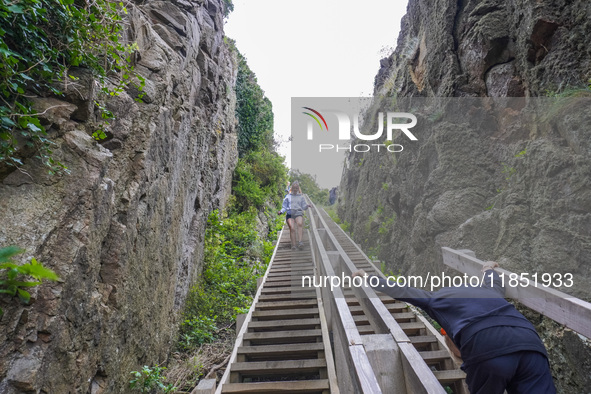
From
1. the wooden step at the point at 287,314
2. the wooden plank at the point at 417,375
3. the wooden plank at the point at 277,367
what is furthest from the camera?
the wooden step at the point at 287,314

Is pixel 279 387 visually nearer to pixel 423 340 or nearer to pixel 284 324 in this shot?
pixel 284 324

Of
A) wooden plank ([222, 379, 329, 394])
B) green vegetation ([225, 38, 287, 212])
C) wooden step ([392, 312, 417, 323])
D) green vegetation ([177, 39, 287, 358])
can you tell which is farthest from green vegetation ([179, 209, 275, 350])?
wooden step ([392, 312, 417, 323])

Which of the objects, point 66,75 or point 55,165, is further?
point 66,75

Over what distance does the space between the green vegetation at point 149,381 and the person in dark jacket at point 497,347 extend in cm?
345

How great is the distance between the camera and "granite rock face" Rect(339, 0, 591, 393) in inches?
147

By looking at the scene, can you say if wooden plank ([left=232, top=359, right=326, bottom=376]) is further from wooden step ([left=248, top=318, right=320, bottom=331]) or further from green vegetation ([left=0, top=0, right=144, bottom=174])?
green vegetation ([left=0, top=0, right=144, bottom=174])

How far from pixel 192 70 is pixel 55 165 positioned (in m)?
4.74

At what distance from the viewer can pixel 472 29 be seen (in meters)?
6.37

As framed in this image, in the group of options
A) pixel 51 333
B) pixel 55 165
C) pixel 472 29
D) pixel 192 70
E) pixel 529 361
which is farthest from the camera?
pixel 192 70

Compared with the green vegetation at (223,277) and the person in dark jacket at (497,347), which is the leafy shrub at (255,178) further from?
the person in dark jacket at (497,347)

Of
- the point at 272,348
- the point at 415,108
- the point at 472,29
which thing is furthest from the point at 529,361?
the point at 415,108

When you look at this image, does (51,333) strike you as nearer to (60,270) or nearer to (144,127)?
(60,270)

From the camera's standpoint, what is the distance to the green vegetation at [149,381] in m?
3.60

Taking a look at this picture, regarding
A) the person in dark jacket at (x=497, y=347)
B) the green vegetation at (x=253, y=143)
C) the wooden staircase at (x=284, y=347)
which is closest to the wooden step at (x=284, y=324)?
the wooden staircase at (x=284, y=347)
